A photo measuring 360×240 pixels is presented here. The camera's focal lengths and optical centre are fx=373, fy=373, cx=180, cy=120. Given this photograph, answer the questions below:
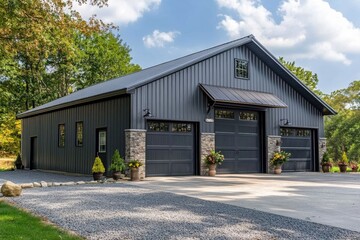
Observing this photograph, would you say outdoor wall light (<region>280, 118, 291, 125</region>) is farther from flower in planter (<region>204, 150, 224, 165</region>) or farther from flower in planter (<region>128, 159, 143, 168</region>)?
flower in planter (<region>128, 159, 143, 168</region>)

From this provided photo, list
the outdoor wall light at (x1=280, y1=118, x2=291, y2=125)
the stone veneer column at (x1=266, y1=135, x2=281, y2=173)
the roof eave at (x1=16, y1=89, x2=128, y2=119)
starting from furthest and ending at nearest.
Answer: the outdoor wall light at (x1=280, y1=118, x2=291, y2=125), the stone veneer column at (x1=266, y1=135, x2=281, y2=173), the roof eave at (x1=16, y1=89, x2=128, y2=119)

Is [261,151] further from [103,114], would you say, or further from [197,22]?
[197,22]

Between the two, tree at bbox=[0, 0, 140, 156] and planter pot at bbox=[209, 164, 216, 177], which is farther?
planter pot at bbox=[209, 164, 216, 177]

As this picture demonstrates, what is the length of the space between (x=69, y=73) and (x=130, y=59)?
23.2ft

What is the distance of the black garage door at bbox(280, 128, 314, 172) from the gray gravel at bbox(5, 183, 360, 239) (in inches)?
424

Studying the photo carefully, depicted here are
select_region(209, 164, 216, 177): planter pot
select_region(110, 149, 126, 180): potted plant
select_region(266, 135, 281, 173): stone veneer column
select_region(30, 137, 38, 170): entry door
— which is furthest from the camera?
select_region(30, 137, 38, 170): entry door

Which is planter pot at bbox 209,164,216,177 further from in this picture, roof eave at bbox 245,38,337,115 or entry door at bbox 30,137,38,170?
entry door at bbox 30,137,38,170

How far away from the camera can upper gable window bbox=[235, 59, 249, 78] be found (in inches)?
651

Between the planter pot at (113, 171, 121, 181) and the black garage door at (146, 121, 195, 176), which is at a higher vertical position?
the black garage door at (146, 121, 195, 176)

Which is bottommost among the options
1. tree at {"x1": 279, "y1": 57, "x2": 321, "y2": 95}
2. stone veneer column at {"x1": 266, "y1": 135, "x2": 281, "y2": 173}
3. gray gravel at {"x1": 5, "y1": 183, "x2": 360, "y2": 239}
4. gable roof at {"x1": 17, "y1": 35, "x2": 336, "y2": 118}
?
gray gravel at {"x1": 5, "y1": 183, "x2": 360, "y2": 239}

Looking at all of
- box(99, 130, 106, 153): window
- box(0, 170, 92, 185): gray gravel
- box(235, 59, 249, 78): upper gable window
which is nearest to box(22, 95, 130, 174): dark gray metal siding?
box(99, 130, 106, 153): window

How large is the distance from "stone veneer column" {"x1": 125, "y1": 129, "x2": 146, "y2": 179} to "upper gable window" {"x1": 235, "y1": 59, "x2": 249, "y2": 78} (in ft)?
18.5

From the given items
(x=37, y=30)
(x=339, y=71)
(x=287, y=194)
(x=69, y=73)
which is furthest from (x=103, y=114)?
(x=339, y=71)

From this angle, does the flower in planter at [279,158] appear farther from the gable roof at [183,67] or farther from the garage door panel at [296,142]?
the gable roof at [183,67]
